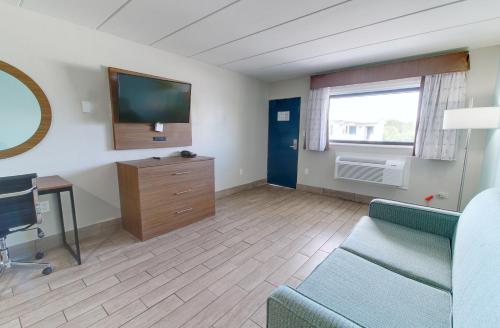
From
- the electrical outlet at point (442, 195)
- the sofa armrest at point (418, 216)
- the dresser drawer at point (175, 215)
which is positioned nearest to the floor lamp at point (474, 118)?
the electrical outlet at point (442, 195)

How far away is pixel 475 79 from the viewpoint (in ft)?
9.01

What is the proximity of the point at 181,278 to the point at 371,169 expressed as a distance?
316 cm

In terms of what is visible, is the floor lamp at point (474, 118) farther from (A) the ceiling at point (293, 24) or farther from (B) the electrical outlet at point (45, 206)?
(B) the electrical outlet at point (45, 206)

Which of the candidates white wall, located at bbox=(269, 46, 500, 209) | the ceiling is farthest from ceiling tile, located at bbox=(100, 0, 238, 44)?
white wall, located at bbox=(269, 46, 500, 209)

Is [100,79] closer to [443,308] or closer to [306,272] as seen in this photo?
[306,272]

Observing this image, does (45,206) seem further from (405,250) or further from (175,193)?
(405,250)

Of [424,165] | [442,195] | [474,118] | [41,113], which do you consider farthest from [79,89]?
[442,195]

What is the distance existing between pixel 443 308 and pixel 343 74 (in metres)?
3.46

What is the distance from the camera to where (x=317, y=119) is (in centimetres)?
399

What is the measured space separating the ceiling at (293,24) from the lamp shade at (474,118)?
83 centimetres

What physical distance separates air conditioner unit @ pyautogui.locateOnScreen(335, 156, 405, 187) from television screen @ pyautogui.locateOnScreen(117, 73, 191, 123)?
273 centimetres

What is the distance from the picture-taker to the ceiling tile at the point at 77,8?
184 centimetres

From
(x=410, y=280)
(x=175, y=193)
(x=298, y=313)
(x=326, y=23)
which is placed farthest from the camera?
(x=175, y=193)

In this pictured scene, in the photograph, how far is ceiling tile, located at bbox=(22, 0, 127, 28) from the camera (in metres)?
1.84
